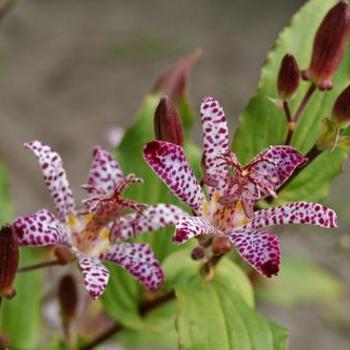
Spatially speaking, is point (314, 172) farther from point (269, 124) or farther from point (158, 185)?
point (158, 185)

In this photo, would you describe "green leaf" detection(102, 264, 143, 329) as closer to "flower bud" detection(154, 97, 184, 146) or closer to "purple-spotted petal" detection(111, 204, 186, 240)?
"purple-spotted petal" detection(111, 204, 186, 240)

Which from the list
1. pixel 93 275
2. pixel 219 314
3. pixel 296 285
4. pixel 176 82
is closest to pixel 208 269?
pixel 219 314

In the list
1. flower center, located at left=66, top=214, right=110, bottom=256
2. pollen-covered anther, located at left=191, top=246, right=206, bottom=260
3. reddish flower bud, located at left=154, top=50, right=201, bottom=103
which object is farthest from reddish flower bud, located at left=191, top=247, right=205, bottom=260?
reddish flower bud, located at left=154, top=50, right=201, bottom=103

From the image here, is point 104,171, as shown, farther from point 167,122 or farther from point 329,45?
point 329,45

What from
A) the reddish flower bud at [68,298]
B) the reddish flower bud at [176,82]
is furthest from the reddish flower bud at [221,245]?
the reddish flower bud at [176,82]

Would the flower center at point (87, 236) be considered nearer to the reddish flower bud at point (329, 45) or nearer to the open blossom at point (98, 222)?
the open blossom at point (98, 222)

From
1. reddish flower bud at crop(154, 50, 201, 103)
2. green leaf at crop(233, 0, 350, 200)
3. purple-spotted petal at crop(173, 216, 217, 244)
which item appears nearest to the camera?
purple-spotted petal at crop(173, 216, 217, 244)

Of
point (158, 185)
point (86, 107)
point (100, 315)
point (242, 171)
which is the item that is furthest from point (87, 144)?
point (242, 171)
